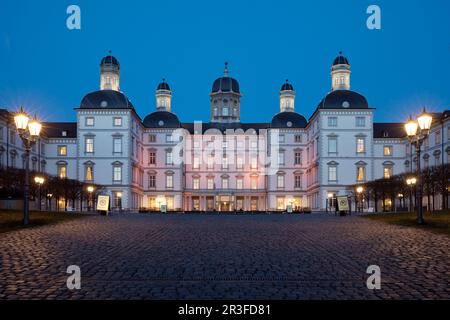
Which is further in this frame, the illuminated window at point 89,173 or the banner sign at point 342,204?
the illuminated window at point 89,173

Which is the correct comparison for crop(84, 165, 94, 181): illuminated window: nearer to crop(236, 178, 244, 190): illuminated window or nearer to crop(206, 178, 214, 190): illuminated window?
crop(206, 178, 214, 190): illuminated window

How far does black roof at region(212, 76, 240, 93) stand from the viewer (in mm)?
103062

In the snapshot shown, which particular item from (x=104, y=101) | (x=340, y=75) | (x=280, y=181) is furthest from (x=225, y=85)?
(x=104, y=101)

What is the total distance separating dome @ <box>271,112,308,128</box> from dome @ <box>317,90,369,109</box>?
14916 mm

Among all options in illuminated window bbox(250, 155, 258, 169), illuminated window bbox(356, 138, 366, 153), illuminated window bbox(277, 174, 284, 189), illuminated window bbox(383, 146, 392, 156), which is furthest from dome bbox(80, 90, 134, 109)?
illuminated window bbox(383, 146, 392, 156)

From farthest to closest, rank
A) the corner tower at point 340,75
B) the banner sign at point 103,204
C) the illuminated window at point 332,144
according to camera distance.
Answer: the corner tower at point 340,75 < the illuminated window at point 332,144 < the banner sign at point 103,204

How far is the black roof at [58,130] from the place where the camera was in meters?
80.7

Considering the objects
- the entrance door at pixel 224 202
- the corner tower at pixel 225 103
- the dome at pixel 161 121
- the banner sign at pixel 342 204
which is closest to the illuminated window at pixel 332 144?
the entrance door at pixel 224 202

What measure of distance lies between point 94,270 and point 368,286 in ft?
18.3

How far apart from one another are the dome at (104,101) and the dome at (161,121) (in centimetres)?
1402

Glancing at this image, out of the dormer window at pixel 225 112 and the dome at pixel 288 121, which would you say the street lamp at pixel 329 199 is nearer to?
the dome at pixel 288 121

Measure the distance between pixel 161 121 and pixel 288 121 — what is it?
68.4 ft

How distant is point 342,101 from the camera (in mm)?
74188
